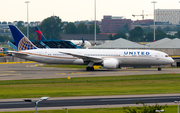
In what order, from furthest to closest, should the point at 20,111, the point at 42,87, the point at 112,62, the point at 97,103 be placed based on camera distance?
the point at 112,62, the point at 42,87, the point at 97,103, the point at 20,111

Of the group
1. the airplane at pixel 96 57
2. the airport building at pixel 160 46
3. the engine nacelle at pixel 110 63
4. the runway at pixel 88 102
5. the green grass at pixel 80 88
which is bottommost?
the green grass at pixel 80 88

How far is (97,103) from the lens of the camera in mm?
26297

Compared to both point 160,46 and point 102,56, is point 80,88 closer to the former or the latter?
point 102,56

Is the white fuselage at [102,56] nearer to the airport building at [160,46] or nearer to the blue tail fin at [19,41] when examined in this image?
the blue tail fin at [19,41]

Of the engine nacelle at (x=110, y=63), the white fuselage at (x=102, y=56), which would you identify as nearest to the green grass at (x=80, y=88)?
the engine nacelle at (x=110, y=63)

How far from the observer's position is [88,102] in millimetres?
26766

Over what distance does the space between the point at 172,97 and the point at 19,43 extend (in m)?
41.7

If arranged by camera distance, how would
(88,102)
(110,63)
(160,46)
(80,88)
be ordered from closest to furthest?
(88,102) → (80,88) → (110,63) → (160,46)

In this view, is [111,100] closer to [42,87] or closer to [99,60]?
[42,87]

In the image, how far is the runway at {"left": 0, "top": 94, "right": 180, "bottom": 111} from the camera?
2489 cm

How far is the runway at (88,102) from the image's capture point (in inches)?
980

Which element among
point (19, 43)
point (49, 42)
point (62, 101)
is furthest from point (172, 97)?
point (49, 42)

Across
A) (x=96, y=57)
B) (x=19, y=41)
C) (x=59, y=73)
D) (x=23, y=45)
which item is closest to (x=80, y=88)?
(x=59, y=73)

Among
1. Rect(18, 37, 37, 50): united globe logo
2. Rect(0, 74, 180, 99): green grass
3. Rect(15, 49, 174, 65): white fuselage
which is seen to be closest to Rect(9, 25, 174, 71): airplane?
Rect(15, 49, 174, 65): white fuselage
